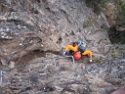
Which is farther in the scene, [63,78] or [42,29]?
[42,29]

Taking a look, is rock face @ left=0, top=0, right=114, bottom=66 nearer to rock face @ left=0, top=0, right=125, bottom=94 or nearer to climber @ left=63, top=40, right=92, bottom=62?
rock face @ left=0, top=0, right=125, bottom=94

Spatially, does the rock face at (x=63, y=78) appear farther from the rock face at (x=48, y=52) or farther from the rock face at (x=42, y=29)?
the rock face at (x=42, y=29)

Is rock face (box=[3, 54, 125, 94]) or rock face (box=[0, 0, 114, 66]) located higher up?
rock face (box=[0, 0, 114, 66])

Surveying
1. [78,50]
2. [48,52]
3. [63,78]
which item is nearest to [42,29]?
[48,52]

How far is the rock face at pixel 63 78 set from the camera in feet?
18.2

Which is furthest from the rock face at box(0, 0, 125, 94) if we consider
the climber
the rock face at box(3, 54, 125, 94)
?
the climber

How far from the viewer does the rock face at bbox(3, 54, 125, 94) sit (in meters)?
5.55

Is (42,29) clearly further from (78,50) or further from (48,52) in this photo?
(78,50)

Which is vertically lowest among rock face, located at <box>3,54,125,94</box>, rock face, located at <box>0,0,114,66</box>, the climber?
rock face, located at <box>3,54,125,94</box>

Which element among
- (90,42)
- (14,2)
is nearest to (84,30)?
(90,42)

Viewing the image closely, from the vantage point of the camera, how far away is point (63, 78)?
576 centimetres

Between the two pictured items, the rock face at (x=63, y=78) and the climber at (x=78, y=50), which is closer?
the rock face at (x=63, y=78)

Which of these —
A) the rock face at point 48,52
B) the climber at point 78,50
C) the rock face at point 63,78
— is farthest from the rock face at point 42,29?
the rock face at point 63,78

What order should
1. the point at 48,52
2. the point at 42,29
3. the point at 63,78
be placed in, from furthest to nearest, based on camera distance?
the point at 42,29, the point at 48,52, the point at 63,78
